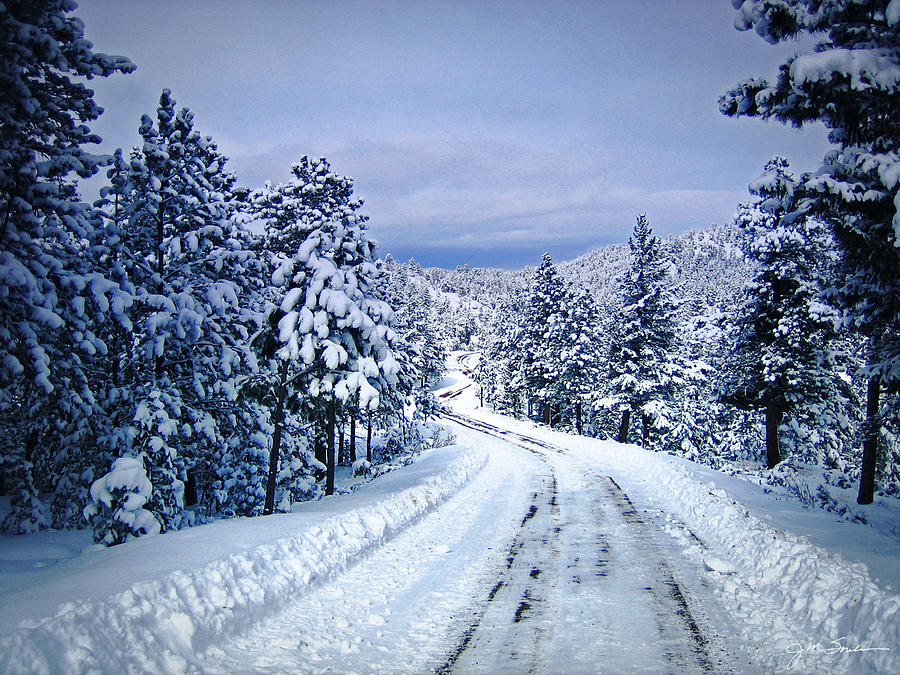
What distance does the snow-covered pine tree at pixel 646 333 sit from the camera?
32469mm

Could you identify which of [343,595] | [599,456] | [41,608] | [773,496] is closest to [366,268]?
[343,595]

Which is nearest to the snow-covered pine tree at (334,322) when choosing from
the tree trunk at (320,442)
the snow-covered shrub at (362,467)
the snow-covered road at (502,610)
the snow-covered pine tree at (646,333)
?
the tree trunk at (320,442)

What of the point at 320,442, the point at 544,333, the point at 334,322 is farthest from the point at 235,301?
the point at 544,333

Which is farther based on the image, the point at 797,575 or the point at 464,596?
the point at 464,596

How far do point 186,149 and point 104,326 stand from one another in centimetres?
550

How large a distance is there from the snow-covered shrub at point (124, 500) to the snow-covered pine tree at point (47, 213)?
84.8 inches

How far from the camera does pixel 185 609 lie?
605 cm

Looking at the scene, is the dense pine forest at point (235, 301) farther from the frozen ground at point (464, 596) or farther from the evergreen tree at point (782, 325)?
the frozen ground at point (464, 596)

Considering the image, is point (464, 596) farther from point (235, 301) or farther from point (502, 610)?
point (235, 301)

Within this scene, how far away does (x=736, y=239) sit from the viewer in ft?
73.6

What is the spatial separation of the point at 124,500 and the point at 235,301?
5.60m

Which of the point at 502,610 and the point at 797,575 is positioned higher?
the point at 797,575

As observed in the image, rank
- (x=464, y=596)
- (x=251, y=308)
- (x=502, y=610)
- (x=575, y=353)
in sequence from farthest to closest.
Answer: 1. (x=575, y=353)
2. (x=251, y=308)
3. (x=464, y=596)
4. (x=502, y=610)

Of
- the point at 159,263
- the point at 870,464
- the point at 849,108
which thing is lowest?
the point at 870,464
